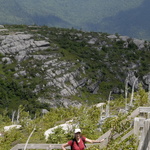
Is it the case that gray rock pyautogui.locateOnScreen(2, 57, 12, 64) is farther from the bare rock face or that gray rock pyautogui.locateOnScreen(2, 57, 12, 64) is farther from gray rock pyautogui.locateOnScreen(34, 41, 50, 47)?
gray rock pyautogui.locateOnScreen(34, 41, 50, 47)

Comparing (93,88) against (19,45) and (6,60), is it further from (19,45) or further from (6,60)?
(19,45)

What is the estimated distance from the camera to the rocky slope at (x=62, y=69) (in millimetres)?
146375

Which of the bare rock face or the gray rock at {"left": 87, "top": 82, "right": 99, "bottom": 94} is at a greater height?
the bare rock face

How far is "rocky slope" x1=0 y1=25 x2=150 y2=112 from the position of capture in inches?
5763

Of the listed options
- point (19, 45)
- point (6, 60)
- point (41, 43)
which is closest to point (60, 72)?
point (6, 60)

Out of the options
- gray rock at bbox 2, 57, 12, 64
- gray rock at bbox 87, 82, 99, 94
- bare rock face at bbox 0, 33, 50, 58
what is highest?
Answer: bare rock face at bbox 0, 33, 50, 58

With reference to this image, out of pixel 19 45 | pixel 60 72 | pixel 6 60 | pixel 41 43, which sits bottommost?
pixel 60 72

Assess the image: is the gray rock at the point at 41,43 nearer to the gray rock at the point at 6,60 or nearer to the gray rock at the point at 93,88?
A: the gray rock at the point at 6,60

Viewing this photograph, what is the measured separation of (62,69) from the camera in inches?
6225

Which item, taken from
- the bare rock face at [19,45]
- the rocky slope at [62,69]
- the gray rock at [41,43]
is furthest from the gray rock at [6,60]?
the gray rock at [41,43]

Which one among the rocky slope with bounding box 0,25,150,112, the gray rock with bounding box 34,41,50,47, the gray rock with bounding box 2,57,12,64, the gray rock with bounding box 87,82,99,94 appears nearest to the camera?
the rocky slope with bounding box 0,25,150,112

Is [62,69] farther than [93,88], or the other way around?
[93,88]

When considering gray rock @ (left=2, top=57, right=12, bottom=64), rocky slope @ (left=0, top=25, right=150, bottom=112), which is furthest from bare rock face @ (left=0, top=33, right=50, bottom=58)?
gray rock @ (left=2, top=57, right=12, bottom=64)

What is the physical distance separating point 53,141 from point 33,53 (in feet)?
485
